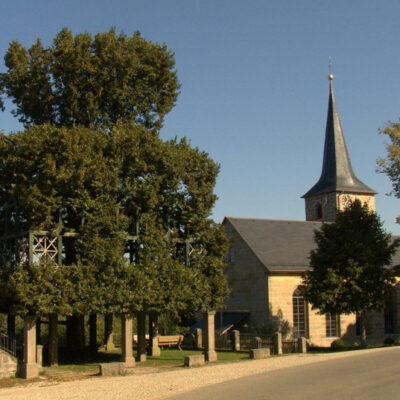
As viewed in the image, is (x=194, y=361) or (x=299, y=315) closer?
(x=194, y=361)

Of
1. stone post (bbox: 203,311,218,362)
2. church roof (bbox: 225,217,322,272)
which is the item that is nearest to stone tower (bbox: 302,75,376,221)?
church roof (bbox: 225,217,322,272)

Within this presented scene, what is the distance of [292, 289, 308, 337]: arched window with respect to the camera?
3625 cm

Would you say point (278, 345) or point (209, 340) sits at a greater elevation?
point (209, 340)

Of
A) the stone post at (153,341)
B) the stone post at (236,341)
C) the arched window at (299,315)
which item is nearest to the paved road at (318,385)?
the stone post at (153,341)

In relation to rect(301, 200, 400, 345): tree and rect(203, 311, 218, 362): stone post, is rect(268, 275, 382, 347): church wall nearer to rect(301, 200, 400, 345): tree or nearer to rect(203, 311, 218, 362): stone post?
rect(301, 200, 400, 345): tree

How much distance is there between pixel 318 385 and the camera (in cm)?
1558

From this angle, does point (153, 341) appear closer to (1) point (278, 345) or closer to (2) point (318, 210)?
(1) point (278, 345)

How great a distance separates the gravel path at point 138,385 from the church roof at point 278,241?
14.7 metres

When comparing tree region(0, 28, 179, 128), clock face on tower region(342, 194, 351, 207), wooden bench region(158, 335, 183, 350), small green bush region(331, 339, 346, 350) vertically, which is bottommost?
small green bush region(331, 339, 346, 350)

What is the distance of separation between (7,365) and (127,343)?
5.12 m

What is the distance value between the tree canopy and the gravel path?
365 centimetres

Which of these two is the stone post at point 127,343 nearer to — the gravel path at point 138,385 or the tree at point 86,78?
the gravel path at point 138,385

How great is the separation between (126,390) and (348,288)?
1842 centimetres

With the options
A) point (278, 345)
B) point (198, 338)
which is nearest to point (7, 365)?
point (278, 345)
